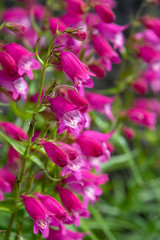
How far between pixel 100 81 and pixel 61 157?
2.03 metres

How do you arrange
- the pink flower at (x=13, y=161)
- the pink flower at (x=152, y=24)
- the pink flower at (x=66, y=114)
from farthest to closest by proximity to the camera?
the pink flower at (x=152, y=24)
the pink flower at (x=13, y=161)
the pink flower at (x=66, y=114)

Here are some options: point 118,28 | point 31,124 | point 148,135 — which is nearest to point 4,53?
point 31,124

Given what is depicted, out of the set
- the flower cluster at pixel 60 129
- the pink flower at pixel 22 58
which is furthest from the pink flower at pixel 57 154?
the pink flower at pixel 22 58

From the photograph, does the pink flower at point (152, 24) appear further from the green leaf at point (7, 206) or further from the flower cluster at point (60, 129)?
the green leaf at point (7, 206)

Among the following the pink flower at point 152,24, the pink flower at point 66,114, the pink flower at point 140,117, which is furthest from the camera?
the pink flower at point 140,117

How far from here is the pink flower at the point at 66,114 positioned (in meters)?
0.84

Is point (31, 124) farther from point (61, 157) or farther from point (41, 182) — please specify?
point (41, 182)

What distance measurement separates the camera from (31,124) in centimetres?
87

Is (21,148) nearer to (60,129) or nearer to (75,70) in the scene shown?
(60,129)

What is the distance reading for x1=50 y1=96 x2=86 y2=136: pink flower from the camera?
0.84 metres

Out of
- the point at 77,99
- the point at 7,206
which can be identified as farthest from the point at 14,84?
the point at 7,206

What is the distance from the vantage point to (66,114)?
0.85 meters

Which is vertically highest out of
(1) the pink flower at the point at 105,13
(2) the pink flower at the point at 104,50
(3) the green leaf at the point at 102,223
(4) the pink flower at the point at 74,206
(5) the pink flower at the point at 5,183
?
(1) the pink flower at the point at 105,13

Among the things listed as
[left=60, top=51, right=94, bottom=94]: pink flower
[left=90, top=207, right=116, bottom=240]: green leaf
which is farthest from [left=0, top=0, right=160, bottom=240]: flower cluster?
[left=90, top=207, right=116, bottom=240]: green leaf
